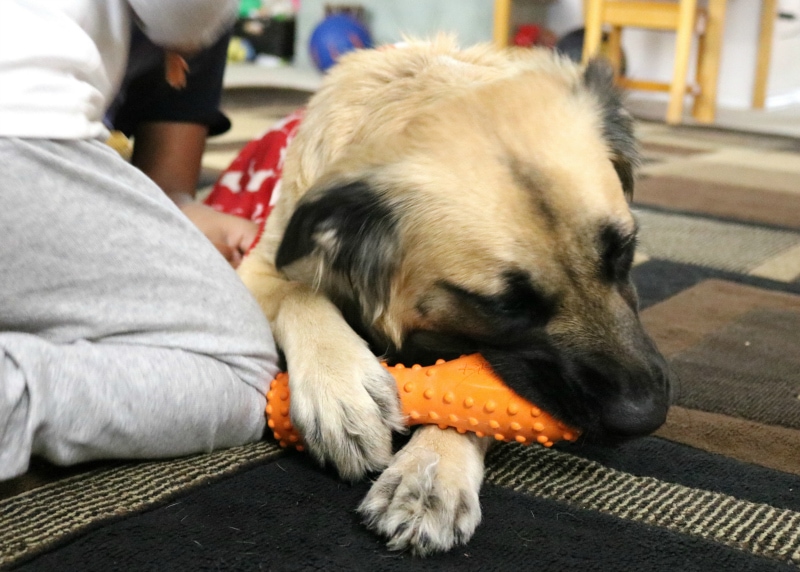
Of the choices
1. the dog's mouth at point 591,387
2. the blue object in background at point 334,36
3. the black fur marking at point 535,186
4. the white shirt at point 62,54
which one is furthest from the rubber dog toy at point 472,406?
the blue object in background at point 334,36

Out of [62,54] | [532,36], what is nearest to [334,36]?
[532,36]

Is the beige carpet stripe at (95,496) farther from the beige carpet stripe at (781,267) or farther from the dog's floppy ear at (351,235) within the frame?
the beige carpet stripe at (781,267)

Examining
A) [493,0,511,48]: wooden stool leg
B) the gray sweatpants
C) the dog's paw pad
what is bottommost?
the dog's paw pad

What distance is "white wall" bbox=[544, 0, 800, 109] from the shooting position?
668cm

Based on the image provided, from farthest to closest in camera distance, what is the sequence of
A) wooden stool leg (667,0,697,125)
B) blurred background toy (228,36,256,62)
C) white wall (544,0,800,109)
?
blurred background toy (228,36,256,62), white wall (544,0,800,109), wooden stool leg (667,0,697,125)

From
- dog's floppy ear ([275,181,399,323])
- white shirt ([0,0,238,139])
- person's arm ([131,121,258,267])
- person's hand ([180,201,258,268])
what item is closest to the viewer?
white shirt ([0,0,238,139])

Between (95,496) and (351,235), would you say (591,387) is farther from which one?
(95,496)

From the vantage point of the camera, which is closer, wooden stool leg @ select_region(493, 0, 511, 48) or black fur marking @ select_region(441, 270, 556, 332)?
black fur marking @ select_region(441, 270, 556, 332)

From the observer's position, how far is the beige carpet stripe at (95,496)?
0.91 metres

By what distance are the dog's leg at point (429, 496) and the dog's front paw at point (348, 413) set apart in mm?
47

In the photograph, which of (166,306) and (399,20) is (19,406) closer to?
(166,306)

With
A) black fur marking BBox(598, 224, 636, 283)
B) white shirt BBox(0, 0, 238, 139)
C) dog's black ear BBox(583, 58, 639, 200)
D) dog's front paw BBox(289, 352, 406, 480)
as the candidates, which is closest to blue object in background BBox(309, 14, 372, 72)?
dog's black ear BBox(583, 58, 639, 200)

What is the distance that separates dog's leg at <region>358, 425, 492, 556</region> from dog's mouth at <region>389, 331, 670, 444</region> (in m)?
0.13

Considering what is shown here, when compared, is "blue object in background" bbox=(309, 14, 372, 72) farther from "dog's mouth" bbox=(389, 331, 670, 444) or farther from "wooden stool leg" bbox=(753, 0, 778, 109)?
"dog's mouth" bbox=(389, 331, 670, 444)
